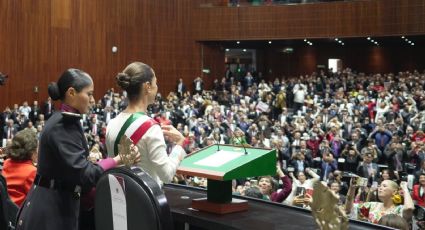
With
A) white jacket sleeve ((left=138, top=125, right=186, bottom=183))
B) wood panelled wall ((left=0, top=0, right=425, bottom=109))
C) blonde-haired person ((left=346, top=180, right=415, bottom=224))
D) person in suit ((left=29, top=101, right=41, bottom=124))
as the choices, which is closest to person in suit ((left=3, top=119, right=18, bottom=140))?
person in suit ((left=29, top=101, right=41, bottom=124))

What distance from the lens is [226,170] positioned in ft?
6.66

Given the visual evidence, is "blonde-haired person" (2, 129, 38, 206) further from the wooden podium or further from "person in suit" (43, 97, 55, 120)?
"person in suit" (43, 97, 55, 120)

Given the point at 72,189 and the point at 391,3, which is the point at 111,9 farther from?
the point at 72,189

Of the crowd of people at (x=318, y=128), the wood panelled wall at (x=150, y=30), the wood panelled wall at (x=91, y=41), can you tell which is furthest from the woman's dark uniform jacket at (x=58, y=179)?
the wood panelled wall at (x=150, y=30)

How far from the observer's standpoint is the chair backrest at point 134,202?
47.9 inches

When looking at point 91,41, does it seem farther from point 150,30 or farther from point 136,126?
point 136,126

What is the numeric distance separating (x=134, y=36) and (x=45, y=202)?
18.2 m

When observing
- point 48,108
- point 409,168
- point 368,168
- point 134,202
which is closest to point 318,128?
point 368,168

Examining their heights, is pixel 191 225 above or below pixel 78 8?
below

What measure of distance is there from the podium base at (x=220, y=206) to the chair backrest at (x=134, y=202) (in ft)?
2.60

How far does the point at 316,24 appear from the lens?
1906cm

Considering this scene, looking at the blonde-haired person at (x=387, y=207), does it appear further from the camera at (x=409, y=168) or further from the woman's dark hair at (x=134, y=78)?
the camera at (x=409, y=168)

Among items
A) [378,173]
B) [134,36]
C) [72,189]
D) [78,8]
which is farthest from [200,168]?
[134,36]

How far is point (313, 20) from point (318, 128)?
8509mm
